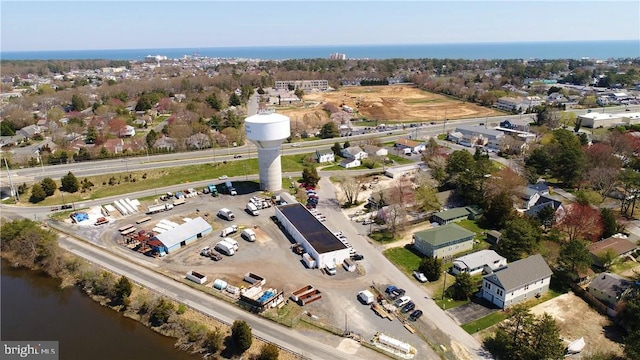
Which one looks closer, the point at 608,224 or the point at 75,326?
the point at 75,326

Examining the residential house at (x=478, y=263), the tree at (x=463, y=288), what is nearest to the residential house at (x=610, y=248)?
the residential house at (x=478, y=263)

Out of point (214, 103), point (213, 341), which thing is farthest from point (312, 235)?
point (214, 103)

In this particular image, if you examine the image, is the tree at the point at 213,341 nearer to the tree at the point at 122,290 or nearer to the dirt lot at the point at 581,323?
the tree at the point at 122,290

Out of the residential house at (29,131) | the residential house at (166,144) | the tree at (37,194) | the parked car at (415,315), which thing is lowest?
the parked car at (415,315)

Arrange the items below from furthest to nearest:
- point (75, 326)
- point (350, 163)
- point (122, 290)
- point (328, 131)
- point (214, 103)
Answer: point (214, 103), point (328, 131), point (350, 163), point (122, 290), point (75, 326)

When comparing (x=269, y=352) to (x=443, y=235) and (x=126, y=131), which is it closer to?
(x=443, y=235)

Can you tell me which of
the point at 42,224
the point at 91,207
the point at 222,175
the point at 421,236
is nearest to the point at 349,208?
the point at 421,236
